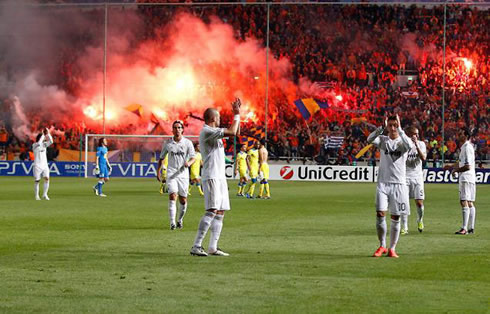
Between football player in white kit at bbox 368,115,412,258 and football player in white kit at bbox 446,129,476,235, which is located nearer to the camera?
football player in white kit at bbox 368,115,412,258

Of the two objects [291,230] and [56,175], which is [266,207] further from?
[56,175]

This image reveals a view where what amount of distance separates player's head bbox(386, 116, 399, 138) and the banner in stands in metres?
35.8

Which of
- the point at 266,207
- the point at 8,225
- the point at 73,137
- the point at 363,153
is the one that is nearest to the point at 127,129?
the point at 73,137

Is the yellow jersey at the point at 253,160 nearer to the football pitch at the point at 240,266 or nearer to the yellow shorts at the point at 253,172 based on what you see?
the yellow shorts at the point at 253,172

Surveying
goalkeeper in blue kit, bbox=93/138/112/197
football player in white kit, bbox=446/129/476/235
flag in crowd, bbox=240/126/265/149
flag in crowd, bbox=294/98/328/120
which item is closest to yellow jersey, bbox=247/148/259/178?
goalkeeper in blue kit, bbox=93/138/112/197

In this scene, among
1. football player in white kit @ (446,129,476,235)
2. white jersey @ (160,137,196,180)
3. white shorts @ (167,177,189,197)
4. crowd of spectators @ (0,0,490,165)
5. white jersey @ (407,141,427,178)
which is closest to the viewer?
football player in white kit @ (446,129,476,235)

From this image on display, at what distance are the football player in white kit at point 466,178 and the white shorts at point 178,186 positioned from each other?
18.3 ft

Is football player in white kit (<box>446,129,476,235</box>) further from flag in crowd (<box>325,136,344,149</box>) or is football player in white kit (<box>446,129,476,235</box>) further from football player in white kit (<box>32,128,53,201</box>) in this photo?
flag in crowd (<box>325,136,344,149</box>)

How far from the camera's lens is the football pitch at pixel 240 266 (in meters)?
8.95

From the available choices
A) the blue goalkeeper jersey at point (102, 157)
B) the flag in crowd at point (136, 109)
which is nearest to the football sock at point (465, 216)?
the blue goalkeeper jersey at point (102, 157)

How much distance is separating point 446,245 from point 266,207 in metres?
11.4

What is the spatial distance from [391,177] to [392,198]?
0.34 m

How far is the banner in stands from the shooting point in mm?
49750

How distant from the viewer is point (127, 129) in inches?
2375
